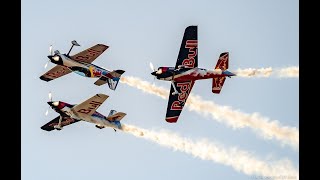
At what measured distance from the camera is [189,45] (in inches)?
2148

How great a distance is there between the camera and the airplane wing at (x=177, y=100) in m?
54.1

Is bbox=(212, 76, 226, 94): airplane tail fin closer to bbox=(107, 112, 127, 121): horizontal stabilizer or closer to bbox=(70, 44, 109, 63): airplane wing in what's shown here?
bbox=(107, 112, 127, 121): horizontal stabilizer

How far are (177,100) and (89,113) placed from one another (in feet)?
25.0

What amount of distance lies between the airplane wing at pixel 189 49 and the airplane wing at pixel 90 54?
22.0 feet

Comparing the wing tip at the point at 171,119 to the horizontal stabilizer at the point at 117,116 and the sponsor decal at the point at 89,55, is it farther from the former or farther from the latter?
the sponsor decal at the point at 89,55

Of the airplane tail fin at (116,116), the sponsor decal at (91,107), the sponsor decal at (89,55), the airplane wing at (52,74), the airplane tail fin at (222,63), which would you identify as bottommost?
the airplane tail fin at (116,116)

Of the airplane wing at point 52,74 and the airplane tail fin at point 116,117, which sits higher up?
the airplane wing at point 52,74

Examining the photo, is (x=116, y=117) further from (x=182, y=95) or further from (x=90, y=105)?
(x=182, y=95)

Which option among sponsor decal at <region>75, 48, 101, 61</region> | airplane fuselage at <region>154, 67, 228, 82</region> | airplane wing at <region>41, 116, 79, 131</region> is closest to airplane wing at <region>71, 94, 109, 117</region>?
airplane wing at <region>41, 116, 79, 131</region>

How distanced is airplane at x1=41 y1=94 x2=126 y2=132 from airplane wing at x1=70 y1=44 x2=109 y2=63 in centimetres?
495

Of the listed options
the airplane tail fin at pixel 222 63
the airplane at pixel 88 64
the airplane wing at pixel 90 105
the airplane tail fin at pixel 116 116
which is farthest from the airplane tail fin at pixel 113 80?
the airplane tail fin at pixel 222 63

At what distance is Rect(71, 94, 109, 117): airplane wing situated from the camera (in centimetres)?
5001
